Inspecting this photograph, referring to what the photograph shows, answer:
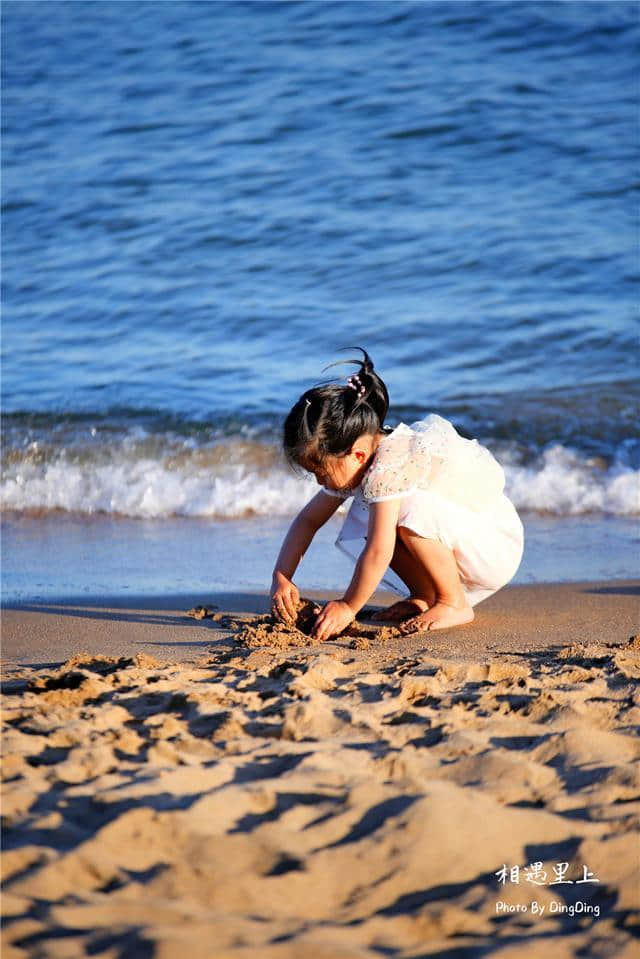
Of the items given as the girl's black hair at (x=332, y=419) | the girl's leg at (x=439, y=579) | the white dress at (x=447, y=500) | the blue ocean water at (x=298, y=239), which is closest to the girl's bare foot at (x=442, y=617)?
the girl's leg at (x=439, y=579)

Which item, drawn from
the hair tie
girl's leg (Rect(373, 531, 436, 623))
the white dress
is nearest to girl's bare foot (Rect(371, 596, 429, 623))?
girl's leg (Rect(373, 531, 436, 623))

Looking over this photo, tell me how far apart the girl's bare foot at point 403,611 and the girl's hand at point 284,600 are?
0.32 metres

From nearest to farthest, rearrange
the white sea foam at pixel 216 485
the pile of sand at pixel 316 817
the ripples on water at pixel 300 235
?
the pile of sand at pixel 316 817
the white sea foam at pixel 216 485
the ripples on water at pixel 300 235

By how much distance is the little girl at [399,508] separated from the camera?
3150mm

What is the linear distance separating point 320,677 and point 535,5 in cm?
1009

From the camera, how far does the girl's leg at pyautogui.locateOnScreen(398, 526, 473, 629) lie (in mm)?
3262

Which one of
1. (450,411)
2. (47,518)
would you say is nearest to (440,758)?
(47,518)

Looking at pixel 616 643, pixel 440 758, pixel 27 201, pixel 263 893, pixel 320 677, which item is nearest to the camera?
pixel 263 893

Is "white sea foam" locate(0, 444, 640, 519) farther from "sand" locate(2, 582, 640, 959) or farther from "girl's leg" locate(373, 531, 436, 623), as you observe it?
"sand" locate(2, 582, 640, 959)

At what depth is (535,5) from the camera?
10.7 m

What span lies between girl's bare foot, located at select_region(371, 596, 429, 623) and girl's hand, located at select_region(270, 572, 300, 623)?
1.05 feet

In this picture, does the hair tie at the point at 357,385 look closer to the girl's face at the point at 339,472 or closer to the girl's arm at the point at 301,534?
the girl's face at the point at 339,472

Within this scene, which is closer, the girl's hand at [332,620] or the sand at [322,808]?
the sand at [322,808]

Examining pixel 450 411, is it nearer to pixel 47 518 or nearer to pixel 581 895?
pixel 47 518
